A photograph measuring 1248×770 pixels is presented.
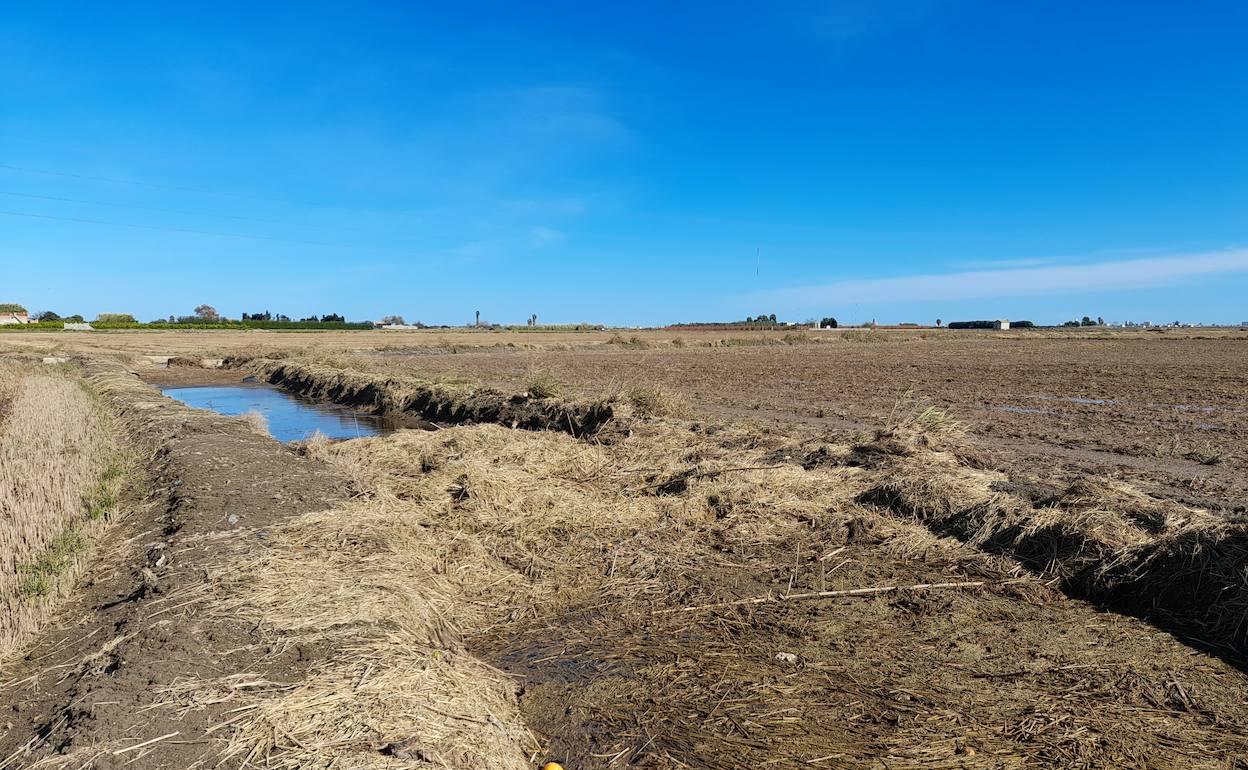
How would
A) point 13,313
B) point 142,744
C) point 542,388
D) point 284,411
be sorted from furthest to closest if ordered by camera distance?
point 13,313, point 284,411, point 542,388, point 142,744

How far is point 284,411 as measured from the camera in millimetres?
21969

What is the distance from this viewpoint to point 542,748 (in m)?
3.96

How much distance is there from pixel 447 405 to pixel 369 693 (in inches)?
588

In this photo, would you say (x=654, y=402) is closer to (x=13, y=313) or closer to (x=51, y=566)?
(x=51, y=566)

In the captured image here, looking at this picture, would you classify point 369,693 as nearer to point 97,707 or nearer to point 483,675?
point 483,675

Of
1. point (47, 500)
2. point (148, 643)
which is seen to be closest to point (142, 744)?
point (148, 643)

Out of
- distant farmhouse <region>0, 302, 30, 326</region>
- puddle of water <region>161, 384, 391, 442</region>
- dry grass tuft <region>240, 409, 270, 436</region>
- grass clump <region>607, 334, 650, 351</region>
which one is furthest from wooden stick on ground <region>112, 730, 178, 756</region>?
distant farmhouse <region>0, 302, 30, 326</region>

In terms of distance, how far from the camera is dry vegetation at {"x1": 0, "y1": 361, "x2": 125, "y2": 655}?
530cm

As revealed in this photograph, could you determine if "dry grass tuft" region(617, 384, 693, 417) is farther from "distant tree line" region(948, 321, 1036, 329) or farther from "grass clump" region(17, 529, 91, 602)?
"distant tree line" region(948, 321, 1036, 329)

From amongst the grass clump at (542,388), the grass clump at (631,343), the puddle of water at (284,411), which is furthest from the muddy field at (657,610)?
the grass clump at (631,343)

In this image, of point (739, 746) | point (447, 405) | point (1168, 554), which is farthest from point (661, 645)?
point (447, 405)

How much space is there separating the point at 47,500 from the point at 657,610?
23.1 ft

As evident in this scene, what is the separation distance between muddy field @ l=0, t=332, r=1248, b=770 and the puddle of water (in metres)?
5.87

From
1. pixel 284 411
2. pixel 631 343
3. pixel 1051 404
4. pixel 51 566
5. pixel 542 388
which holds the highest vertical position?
pixel 631 343
